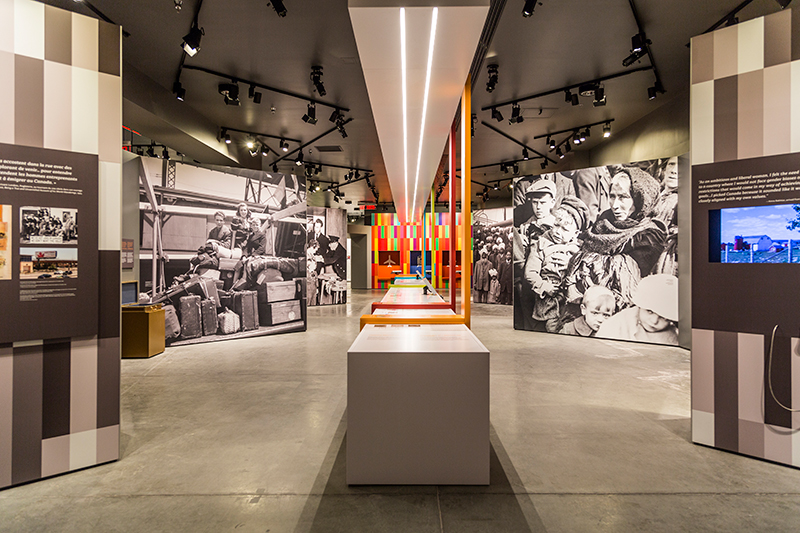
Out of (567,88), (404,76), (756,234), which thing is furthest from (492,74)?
(756,234)

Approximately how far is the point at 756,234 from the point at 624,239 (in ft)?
14.0

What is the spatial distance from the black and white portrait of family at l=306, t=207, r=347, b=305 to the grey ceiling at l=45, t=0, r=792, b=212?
4.49m

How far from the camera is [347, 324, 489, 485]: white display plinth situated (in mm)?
2383

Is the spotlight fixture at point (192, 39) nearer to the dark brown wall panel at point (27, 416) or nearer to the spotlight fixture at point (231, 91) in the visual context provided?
the spotlight fixture at point (231, 91)

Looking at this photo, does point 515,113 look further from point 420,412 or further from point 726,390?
point 420,412

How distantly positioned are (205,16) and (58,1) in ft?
4.79

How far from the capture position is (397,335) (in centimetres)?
286

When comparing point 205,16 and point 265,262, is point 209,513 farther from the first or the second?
point 265,262

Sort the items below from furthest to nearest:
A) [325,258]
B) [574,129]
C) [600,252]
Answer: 1. [325,258]
2. [574,129]
3. [600,252]

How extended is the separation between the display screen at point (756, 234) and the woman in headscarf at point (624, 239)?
158 inches

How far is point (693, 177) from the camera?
3.16 meters

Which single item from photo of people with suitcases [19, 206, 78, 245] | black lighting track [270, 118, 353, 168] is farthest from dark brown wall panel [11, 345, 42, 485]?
black lighting track [270, 118, 353, 168]

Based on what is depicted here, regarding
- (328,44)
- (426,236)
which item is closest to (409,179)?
(328,44)

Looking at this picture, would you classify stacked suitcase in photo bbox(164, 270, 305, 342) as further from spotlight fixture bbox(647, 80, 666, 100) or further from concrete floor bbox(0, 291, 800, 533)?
spotlight fixture bbox(647, 80, 666, 100)
